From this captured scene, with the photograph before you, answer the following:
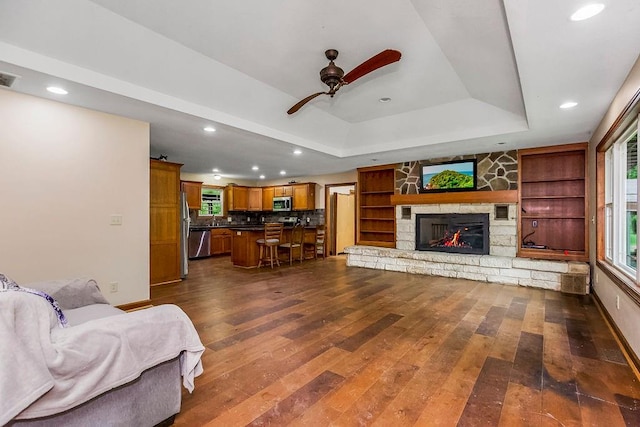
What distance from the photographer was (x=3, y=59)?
242 centimetres

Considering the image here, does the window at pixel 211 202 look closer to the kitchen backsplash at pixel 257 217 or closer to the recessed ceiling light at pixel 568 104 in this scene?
the kitchen backsplash at pixel 257 217

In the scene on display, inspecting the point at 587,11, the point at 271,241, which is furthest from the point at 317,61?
the point at 271,241

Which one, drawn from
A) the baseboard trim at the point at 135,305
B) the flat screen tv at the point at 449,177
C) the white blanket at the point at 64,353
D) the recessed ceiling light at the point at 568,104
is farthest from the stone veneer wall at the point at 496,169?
the white blanket at the point at 64,353

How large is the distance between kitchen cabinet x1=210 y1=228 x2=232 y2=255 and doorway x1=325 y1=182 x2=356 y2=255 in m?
3.12

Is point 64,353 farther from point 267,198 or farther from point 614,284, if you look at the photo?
point 267,198

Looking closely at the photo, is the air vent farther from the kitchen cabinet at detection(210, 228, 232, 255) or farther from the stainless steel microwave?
the stainless steel microwave

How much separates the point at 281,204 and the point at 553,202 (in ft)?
22.4

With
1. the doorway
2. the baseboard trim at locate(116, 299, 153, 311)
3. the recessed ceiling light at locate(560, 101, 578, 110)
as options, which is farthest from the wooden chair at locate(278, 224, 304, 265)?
the recessed ceiling light at locate(560, 101, 578, 110)

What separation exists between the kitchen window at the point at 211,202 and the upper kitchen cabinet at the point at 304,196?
8.22ft

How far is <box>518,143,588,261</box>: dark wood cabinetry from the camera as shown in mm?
5191

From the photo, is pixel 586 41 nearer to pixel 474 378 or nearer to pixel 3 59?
pixel 474 378

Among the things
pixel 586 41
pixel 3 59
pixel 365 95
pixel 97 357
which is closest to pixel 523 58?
pixel 586 41

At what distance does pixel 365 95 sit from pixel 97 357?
395 cm

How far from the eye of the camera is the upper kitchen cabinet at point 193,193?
27.8 ft
